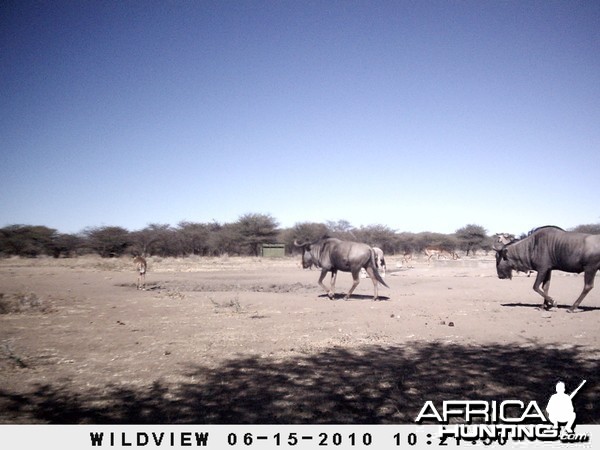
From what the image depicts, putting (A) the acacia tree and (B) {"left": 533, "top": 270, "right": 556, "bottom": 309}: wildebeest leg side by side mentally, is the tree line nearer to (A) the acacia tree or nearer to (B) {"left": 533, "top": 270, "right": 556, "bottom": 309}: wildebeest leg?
(A) the acacia tree

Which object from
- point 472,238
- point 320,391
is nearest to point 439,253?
point 472,238

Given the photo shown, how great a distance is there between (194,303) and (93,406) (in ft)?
26.3

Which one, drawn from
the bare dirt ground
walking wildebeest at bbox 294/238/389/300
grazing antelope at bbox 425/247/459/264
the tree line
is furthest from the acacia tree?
the bare dirt ground

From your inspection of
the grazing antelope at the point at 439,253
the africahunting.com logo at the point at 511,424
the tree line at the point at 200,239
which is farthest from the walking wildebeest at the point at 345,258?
the tree line at the point at 200,239

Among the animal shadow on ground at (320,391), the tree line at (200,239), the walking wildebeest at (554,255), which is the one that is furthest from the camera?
the tree line at (200,239)

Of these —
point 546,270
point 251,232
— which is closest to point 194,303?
point 546,270

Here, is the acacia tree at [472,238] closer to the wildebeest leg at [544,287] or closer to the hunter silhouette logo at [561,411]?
the wildebeest leg at [544,287]

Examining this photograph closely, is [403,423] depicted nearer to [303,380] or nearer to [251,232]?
[303,380]

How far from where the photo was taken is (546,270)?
1018cm

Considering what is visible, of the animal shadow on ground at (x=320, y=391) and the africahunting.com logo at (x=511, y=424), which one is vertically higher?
the africahunting.com logo at (x=511, y=424)

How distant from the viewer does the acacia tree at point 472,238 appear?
72.1 meters

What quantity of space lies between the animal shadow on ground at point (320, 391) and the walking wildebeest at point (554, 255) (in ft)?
17.3

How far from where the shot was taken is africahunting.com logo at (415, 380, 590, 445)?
9.86 feet

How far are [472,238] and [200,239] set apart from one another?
167ft
